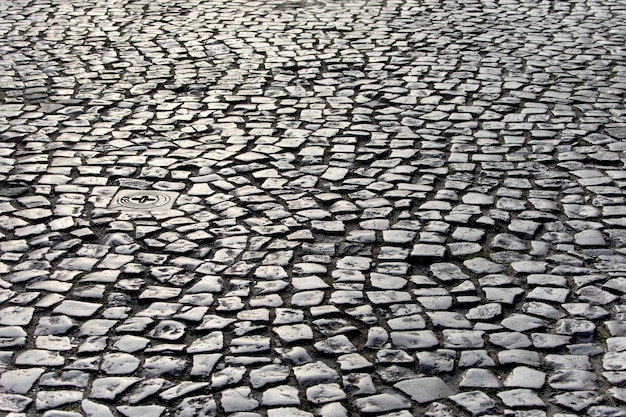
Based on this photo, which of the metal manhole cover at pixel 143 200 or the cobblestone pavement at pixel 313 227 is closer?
the cobblestone pavement at pixel 313 227

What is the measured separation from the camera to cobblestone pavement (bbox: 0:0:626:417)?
3.85 metres

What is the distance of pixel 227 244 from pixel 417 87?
3335mm

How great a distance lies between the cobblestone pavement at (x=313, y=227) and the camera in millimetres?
3852

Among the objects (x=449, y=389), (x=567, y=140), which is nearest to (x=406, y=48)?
(x=567, y=140)

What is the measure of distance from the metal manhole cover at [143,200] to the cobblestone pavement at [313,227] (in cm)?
2

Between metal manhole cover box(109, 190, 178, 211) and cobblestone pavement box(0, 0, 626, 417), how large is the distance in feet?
0.06

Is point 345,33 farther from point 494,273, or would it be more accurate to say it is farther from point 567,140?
point 494,273

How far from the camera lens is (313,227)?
5.23 m

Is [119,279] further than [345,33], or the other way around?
[345,33]

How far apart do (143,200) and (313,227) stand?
1117 millimetres

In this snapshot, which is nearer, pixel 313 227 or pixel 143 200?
pixel 313 227

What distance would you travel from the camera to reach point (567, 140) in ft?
21.5

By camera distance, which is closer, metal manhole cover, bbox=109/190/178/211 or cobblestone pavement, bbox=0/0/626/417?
cobblestone pavement, bbox=0/0/626/417

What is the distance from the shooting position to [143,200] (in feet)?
18.4
